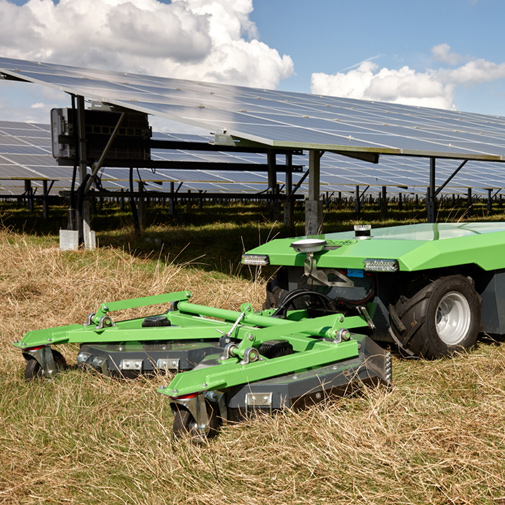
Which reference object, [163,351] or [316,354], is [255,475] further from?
[163,351]

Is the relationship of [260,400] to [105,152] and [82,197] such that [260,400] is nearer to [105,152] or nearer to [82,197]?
[105,152]

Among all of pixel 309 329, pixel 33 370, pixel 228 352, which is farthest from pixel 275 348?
pixel 33 370

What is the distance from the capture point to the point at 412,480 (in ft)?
9.04

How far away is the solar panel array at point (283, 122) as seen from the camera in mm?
6891

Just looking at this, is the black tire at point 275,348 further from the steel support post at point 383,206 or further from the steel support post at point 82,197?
the steel support post at point 383,206

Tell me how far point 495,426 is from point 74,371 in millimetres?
2747

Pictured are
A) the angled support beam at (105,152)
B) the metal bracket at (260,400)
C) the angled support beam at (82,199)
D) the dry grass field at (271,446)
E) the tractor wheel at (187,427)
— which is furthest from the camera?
the angled support beam at (82,199)

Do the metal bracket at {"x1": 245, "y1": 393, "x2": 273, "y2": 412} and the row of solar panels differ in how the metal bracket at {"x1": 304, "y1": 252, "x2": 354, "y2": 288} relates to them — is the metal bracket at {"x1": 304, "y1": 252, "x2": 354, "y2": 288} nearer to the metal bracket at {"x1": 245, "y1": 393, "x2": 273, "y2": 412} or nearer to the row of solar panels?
the metal bracket at {"x1": 245, "y1": 393, "x2": 273, "y2": 412}

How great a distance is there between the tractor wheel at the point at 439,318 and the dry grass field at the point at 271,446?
142 millimetres

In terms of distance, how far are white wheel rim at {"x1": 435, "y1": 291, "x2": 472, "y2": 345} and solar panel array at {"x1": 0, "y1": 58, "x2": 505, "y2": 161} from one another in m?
2.30

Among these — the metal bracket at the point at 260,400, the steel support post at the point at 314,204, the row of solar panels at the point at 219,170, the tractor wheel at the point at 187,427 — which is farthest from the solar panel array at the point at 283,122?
the row of solar panels at the point at 219,170

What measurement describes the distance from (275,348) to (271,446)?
78cm

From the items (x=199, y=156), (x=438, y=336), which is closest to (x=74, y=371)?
(x=438, y=336)

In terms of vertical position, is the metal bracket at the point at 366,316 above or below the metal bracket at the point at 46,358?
above
